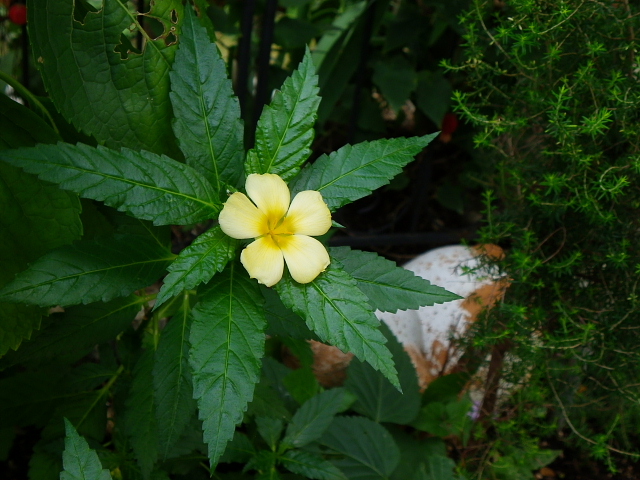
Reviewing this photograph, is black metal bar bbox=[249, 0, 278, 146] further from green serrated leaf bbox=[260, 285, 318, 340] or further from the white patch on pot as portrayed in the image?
green serrated leaf bbox=[260, 285, 318, 340]

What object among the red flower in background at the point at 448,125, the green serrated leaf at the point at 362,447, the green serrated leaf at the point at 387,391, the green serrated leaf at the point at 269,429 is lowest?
the green serrated leaf at the point at 387,391

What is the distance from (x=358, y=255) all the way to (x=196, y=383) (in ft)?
1.01

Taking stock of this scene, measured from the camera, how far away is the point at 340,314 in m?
0.83

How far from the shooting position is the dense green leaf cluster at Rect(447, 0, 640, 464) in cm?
125

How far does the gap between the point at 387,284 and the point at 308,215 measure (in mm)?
174

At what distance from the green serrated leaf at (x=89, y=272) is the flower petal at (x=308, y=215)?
0.22 meters

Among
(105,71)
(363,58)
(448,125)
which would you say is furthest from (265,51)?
(105,71)

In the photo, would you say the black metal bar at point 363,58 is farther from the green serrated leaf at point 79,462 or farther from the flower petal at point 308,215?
the green serrated leaf at point 79,462

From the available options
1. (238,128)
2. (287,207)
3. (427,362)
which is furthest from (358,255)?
(427,362)

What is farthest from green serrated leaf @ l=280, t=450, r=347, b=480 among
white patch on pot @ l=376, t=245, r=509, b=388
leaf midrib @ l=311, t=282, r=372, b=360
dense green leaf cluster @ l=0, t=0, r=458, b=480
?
white patch on pot @ l=376, t=245, r=509, b=388

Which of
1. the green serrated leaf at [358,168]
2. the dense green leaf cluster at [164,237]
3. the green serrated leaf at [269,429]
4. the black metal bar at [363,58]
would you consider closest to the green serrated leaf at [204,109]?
the dense green leaf cluster at [164,237]

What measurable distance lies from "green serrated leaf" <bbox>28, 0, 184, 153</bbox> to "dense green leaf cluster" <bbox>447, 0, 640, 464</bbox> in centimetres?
62

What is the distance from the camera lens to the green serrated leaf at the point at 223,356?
0.81m

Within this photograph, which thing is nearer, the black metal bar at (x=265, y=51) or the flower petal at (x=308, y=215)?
the flower petal at (x=308, y=215)
